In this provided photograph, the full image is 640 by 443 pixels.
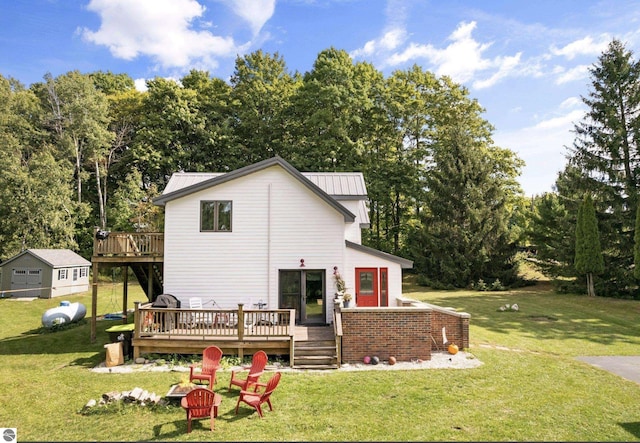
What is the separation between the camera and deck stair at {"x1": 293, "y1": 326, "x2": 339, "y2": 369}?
11008mm

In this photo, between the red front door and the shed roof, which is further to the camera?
the shed roof

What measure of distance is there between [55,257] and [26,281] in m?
2.16

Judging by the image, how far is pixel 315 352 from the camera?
11.4 metres

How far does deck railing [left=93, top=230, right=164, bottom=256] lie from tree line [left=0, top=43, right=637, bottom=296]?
18296 millimetres

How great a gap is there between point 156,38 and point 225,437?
43.9 feet

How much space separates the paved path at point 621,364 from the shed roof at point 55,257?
95.2 ft

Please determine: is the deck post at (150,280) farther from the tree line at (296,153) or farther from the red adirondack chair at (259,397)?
the tree line at (296,153)

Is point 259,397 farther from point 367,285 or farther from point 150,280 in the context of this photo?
point 150,280

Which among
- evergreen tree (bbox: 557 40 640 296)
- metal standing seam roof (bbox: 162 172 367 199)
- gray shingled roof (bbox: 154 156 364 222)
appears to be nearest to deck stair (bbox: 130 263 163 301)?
gray shingled roof (bbox: 154 156 364 222)

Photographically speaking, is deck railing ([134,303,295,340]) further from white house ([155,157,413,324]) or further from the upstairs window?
the upstairs window

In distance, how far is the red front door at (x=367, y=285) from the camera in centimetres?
1545

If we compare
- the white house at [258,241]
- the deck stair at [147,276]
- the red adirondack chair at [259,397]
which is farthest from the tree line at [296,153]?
the red adirondack chair at [259,397]

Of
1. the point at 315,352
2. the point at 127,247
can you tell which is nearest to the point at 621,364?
the point at 315,352

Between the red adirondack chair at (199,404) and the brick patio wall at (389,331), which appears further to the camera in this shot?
the brick patio wall at (389,331)
